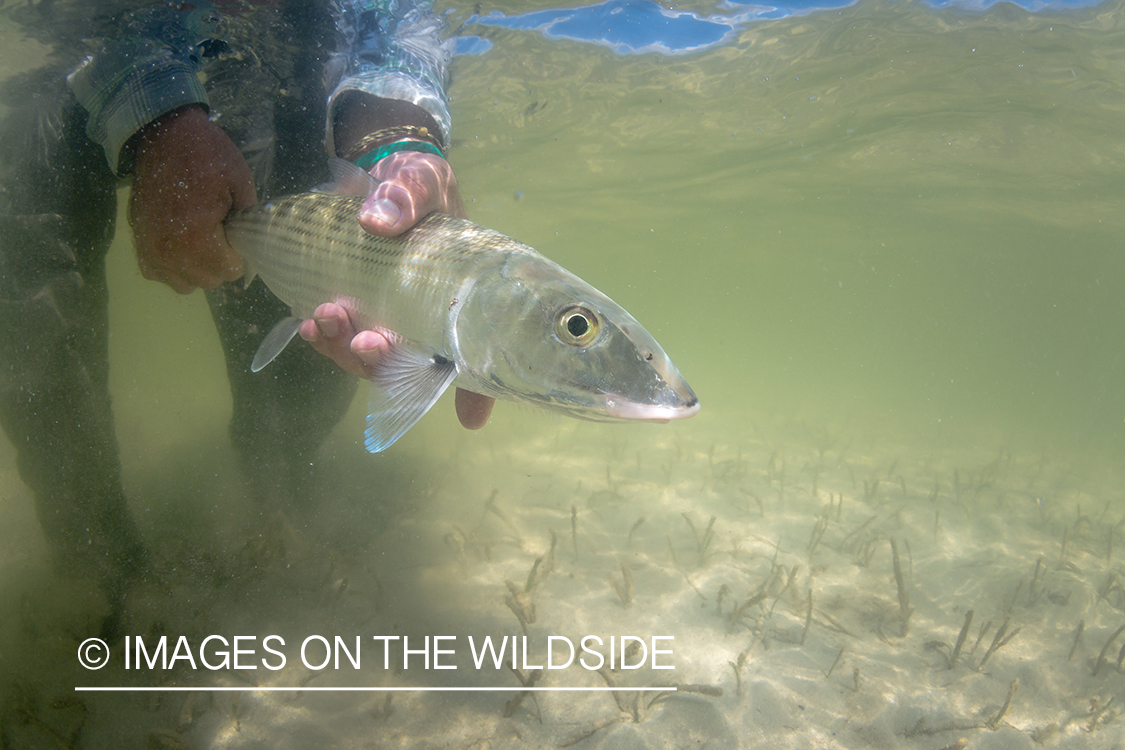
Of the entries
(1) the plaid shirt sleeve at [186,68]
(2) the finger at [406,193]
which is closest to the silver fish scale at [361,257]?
(2) the finger at [406,193]

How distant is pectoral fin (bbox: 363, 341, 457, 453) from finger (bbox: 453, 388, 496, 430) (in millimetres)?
920

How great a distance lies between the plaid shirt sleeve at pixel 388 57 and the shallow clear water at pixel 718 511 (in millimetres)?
2585

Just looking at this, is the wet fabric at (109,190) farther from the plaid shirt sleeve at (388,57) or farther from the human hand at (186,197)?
the human hand at (186,197)

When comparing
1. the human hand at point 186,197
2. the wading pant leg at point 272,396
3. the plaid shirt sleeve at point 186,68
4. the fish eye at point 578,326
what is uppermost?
the plaid shirt sleeve at point 186,68

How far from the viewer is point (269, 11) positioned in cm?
471

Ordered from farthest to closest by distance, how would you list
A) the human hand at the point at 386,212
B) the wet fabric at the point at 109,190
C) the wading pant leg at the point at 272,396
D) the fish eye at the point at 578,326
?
1. the wading pant leg at the point at 272,396
2. the wet fabric at the point at 109,190
3. the human hand at the point at 386,212
4. the fish eye at the point at 578,326

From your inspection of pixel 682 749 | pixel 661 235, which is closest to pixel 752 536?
pixel 682 749

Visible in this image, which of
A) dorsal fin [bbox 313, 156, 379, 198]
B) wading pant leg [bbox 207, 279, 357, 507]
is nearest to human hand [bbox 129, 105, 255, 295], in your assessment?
dorsal fin [bbox 313, 156, 379, 198]

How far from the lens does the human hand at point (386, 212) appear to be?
227 cm

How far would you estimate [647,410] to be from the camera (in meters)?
1.71

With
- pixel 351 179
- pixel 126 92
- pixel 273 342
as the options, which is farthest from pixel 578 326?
pixel 126 92

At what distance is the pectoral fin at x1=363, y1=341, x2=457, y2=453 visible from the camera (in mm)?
1982

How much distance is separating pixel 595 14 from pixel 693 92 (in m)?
4.07

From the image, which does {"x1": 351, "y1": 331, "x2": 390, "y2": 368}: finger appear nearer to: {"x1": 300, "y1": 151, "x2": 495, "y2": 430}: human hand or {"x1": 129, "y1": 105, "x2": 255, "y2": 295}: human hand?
{"x1": 300, "y1": 151, "x2": 495, "y2": 430}: human hand
